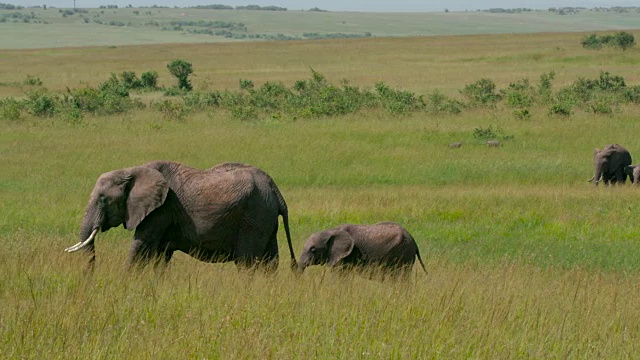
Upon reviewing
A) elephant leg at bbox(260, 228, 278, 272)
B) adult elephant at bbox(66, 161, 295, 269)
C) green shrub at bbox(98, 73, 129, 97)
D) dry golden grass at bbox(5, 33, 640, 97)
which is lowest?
dry golden grass at bbox(5, 33, 640, 97)

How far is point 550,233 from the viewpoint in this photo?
633 inches

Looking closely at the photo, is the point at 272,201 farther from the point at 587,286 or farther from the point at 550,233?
the point at 550,233

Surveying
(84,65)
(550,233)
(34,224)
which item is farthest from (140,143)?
(84,65)

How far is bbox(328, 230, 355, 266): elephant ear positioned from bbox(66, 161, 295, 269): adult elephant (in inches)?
48.5

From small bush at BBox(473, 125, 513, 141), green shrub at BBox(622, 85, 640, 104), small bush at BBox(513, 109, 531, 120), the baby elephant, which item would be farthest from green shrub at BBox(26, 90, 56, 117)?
the baby elephant

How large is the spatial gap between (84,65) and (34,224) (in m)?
55.1

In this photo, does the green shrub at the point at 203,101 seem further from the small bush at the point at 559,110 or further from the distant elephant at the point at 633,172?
the distant elephant at the point at 633,172

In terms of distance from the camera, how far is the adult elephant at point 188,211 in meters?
10.2

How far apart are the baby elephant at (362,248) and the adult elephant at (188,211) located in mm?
1177

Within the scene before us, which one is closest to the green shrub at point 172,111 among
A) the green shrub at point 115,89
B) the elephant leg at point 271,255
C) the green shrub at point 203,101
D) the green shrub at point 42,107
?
the green shrub at point 203,101

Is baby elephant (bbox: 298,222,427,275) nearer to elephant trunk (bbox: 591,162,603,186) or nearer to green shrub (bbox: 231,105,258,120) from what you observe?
elephant trunk (bbox: 591,162,603,186)

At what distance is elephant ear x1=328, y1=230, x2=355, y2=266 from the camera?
11.8 meters

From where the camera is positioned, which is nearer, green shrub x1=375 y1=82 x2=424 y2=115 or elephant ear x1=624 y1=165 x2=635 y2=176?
elephant ear x1=624 y1=165 x2=635 y2=176

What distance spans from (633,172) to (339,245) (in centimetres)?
1127
